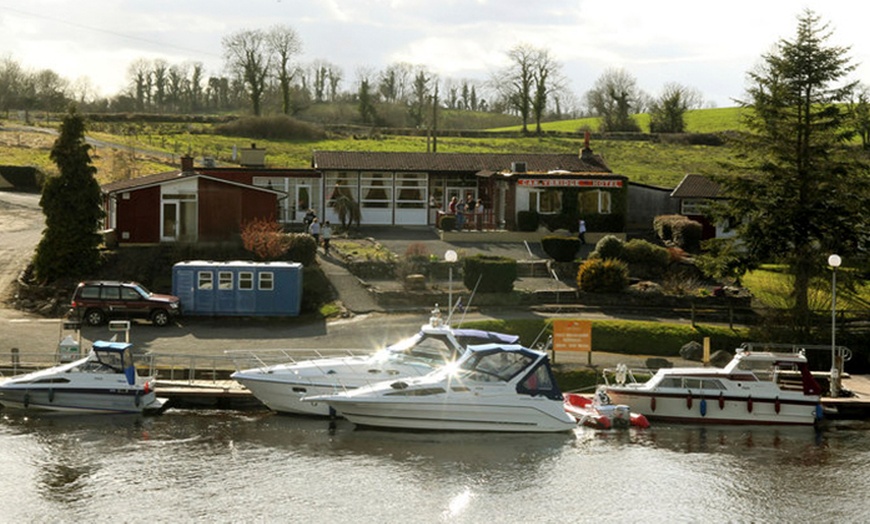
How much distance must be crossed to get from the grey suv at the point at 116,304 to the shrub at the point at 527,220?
21148 mm

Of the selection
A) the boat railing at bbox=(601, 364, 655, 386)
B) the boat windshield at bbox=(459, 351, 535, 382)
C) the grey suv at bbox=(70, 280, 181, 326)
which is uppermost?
the grey suv at bbox=(70, 280, 181, 326)

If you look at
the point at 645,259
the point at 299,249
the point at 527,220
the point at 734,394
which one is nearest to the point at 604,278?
the point at 645,259

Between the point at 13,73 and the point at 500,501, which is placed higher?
the point at 13,73

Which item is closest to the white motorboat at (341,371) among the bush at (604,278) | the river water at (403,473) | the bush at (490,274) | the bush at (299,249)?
the river water at (403,473)

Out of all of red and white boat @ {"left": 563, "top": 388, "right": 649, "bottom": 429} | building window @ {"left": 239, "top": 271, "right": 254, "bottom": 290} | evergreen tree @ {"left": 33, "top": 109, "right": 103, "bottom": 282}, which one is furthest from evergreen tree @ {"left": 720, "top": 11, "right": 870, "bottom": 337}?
evergreen tree @ {"left": 33, "top": 109, "right": 103, "bottom": 282}

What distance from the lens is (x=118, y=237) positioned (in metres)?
49.3

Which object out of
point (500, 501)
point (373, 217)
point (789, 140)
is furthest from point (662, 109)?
point (500, 501)

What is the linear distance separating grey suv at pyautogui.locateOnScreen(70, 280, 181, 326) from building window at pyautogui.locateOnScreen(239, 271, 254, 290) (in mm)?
2816

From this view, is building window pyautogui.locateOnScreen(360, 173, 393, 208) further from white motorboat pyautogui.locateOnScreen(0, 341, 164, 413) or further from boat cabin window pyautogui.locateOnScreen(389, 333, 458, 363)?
white motorboat pyautogui.locateOnScreen(0, 341, 164, 413)

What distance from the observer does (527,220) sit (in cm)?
5519

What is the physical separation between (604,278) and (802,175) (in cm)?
864

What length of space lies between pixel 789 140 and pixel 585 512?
74.5 ft

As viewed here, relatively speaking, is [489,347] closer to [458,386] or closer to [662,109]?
[458,386]

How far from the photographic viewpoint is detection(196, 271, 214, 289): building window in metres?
41.3
